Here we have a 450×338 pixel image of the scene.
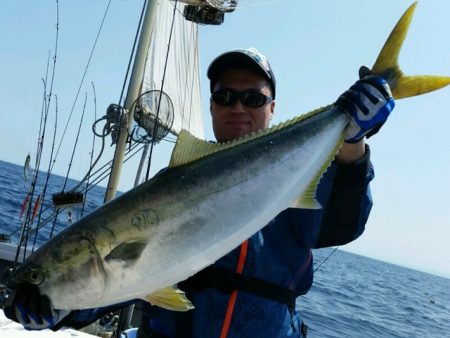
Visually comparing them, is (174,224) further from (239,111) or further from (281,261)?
(239,111)

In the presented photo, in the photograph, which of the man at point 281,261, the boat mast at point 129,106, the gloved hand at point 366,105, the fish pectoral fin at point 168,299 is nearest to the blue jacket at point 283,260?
the man at point 281,261

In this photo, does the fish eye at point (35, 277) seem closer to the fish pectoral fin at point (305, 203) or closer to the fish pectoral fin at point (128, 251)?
the fish pectoral fin at point (128, 251)

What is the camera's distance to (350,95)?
2.91m

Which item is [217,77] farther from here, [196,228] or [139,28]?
[139,28]

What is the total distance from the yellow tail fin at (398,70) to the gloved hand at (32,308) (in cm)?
249

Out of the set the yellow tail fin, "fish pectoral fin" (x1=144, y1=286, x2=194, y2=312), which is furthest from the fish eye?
the yellow tail fin

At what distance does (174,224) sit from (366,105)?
146 centimetres

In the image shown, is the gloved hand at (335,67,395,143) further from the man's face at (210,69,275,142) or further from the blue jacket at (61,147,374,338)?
the man's face at (210,69,275,142)

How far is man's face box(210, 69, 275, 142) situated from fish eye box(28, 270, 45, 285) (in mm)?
1660

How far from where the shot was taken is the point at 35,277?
2271 mm

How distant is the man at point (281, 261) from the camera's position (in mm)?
2879

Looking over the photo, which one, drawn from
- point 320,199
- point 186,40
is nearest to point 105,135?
point 320,199

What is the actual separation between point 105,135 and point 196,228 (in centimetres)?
482

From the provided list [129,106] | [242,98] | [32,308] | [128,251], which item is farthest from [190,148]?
[129,106]
